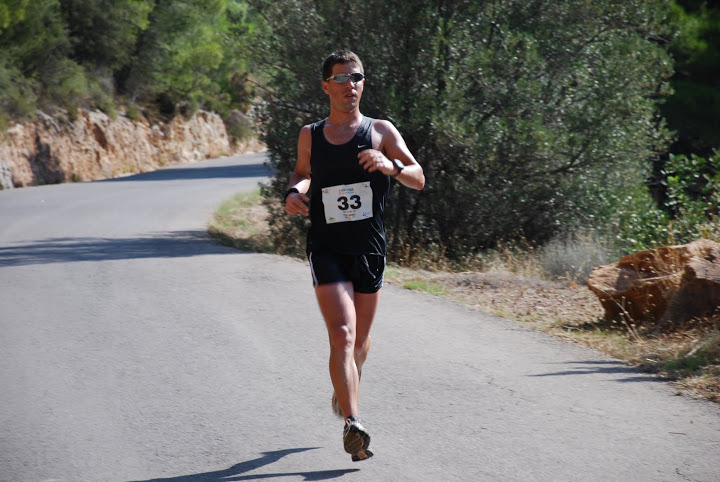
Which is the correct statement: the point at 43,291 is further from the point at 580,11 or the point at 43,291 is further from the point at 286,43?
the point at 580,11

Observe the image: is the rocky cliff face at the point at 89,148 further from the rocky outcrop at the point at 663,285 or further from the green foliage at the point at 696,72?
the rocky outcrop at the point at 663,285

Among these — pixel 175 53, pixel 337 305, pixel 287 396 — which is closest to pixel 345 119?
pixel 337 305

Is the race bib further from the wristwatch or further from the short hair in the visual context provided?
the short hair

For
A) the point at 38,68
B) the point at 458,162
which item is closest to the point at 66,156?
the point at 38,68

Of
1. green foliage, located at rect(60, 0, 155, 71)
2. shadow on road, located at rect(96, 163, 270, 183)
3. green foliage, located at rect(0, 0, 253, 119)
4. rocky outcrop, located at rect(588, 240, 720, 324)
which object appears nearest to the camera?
rocky outcrop, located at rect(588, 240, 720, 324)

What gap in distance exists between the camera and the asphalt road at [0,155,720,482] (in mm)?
4383

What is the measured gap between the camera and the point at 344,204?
450 centimetres

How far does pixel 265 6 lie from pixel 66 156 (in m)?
19.5

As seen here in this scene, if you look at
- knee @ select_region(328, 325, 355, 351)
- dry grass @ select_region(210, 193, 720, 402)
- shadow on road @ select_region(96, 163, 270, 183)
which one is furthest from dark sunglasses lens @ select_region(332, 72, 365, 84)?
shadow on road @ select_region(96, 163, 270, 183)

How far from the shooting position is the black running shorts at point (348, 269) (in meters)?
4.49

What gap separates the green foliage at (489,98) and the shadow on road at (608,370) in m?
6.44

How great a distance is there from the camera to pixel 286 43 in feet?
44.9

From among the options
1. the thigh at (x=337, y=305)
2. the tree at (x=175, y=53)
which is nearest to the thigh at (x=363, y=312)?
the thigh at (x=337, y=305)

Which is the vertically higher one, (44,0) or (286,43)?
(44,0)
